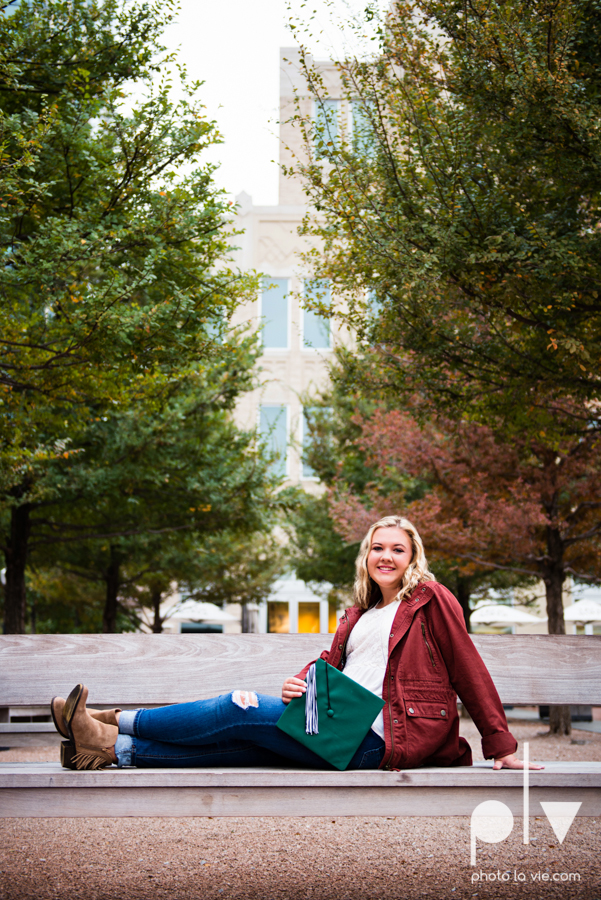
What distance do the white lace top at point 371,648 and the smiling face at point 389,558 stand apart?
10 centimetres

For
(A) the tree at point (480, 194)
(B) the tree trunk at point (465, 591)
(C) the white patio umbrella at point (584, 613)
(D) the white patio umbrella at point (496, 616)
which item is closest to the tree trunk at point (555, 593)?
(B) the tree trunk at point (465, 591)

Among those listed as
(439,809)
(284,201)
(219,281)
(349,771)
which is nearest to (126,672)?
(349,771)

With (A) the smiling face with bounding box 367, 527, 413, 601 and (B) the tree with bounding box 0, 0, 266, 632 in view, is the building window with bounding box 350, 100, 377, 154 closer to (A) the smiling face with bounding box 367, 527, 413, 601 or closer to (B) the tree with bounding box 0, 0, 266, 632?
(B) the tree with bounding box 0, 0, 266, 632

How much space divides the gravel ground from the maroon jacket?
915 mm

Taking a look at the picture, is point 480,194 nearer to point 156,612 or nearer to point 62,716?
point 62,716

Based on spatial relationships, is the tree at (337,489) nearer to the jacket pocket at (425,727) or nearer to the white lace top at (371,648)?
the white lace top at (371,648)

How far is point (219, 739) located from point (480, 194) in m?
3.99

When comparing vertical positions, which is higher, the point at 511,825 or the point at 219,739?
the point at 219,739

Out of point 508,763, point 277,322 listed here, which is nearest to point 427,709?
point 508,763

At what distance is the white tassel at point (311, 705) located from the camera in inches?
122

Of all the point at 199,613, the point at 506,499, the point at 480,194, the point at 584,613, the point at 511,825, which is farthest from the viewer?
the point at 199,613

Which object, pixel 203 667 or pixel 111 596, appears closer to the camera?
pixel 203 667

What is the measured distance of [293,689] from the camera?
318 cm

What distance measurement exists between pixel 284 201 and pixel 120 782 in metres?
30.4
